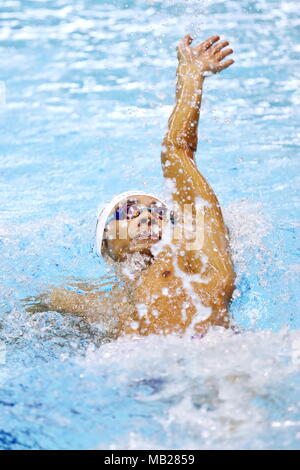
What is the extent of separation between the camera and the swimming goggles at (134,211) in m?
2.59

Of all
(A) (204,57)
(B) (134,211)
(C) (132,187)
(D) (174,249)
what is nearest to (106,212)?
(B) (134,211)

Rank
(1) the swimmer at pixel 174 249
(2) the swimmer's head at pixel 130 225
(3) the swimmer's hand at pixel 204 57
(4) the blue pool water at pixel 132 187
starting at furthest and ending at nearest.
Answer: (3) the swimmer's hand at pixel 204 57, (2) the swimmer's head at pixel 130 225, (1) the swimmer at pixel 174 249, (4) the blue pool water at pixel 132 187

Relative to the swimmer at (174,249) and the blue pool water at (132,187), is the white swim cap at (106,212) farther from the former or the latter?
the blue pool water at (132,187)

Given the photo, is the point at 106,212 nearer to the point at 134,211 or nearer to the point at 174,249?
the point at 134,211

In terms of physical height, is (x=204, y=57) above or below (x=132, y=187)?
above

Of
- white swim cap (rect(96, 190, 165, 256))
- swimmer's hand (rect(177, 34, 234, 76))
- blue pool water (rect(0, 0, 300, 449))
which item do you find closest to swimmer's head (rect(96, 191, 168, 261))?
white swim cap (rect(96, 190, 165, 256))

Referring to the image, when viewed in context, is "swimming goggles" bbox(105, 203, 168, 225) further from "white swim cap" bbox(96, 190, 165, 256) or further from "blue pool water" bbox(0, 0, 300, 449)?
"blue pool water" bbox(0, 0, 300, 449)

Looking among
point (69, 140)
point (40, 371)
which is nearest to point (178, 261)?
point (40, 371)

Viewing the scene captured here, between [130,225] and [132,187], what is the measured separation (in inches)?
58.2

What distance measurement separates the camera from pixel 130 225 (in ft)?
8.36

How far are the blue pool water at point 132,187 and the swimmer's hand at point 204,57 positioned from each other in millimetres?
862

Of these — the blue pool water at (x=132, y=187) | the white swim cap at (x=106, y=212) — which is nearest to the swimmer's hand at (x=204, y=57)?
the white swim cap at (x=106, y=212)

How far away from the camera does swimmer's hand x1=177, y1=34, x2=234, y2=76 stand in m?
2.68

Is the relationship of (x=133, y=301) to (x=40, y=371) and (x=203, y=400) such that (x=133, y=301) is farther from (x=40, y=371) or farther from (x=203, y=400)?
(x=203, y=400)
